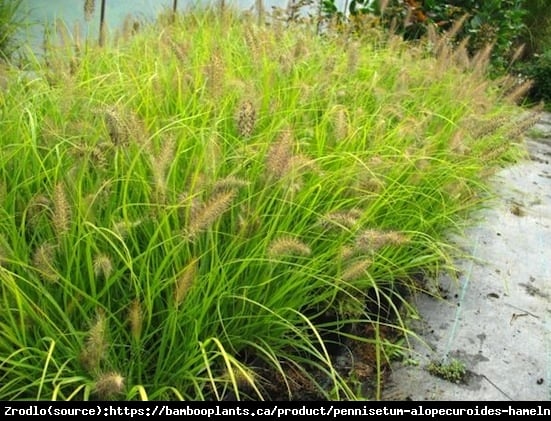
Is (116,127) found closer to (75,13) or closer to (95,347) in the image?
(95,347)

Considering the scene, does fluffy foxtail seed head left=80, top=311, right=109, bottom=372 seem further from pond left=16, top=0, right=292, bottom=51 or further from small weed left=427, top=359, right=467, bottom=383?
pond left=16, top=0, right=292, bottom=51

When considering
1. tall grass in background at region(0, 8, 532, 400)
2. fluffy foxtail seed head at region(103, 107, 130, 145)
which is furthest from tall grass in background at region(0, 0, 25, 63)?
fluffy foxtail seed head at region(103, 107, 130, 145)

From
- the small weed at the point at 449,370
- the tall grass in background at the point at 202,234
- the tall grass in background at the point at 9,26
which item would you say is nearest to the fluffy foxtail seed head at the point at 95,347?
the tall grass in background at the point at 202,234

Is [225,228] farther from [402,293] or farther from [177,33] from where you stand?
[177,33]

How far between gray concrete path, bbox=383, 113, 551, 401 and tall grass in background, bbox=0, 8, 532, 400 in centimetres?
11

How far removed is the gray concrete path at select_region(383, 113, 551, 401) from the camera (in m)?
1.88

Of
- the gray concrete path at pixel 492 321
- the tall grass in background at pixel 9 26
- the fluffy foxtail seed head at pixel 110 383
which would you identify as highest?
the tall grass in background at pixel 9 26

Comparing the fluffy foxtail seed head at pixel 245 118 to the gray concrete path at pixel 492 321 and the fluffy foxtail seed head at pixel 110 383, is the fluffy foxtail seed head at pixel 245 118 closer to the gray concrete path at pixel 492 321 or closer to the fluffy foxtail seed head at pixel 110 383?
the fluffy foxtail seed head at pixel 110 383

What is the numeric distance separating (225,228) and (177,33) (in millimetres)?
1927

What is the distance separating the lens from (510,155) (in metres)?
4.24

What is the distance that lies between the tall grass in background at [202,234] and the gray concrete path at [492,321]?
113mm

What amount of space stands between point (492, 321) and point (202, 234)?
1169 mm

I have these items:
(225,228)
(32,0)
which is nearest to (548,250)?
(225,228)

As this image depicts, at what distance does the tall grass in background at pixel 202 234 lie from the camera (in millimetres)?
1518
